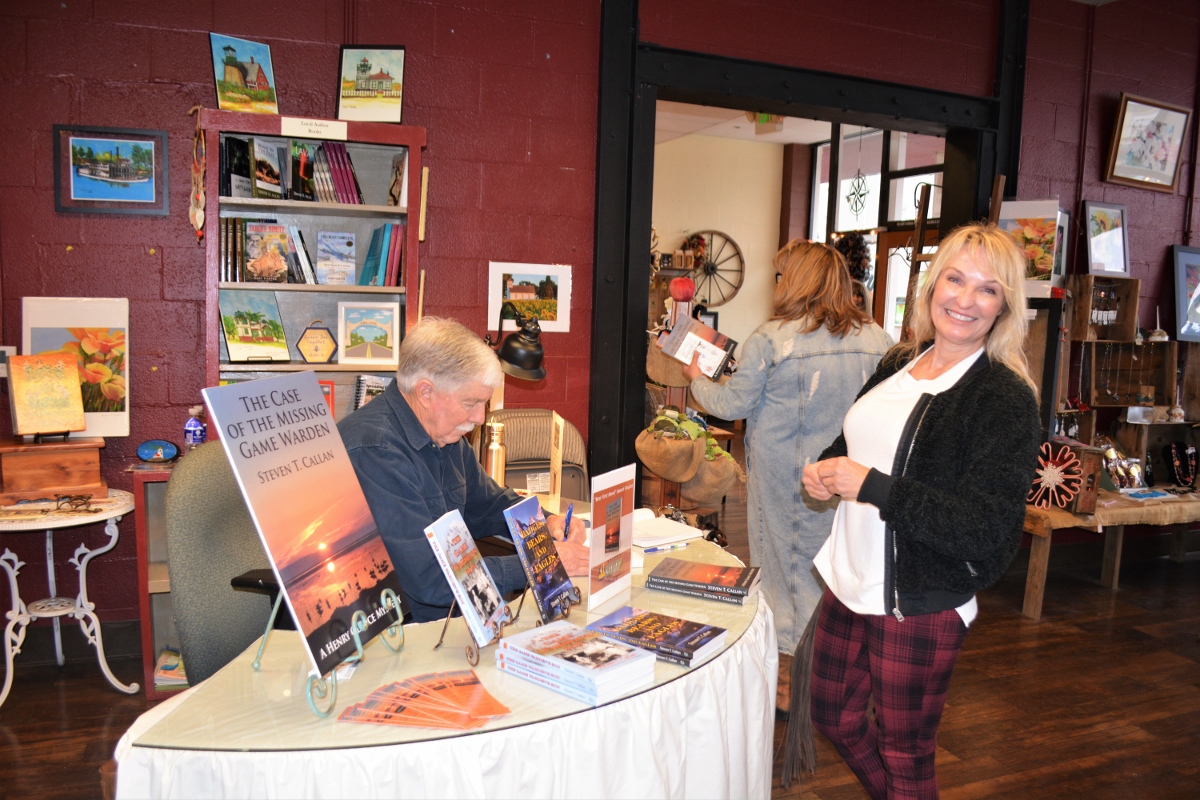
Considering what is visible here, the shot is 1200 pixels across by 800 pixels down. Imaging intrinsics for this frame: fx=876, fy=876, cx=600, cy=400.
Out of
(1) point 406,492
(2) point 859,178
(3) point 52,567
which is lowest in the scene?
(3) point 52,567

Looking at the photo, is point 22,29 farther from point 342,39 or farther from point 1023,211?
point 1023,211

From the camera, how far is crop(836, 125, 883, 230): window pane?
30.6 feet

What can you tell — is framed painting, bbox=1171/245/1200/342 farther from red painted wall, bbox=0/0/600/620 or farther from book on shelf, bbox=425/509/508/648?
book on shelf, bbox=425/509/508/648

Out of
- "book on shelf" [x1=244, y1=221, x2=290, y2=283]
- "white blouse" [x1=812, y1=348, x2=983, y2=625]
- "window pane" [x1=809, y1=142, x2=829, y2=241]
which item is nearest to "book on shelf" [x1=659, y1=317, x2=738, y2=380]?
"white blouse" [x1=812, y1=348, x2=983, y2=625]

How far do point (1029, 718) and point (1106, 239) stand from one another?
3202 mm

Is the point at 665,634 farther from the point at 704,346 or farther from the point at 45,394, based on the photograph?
the point at 45,394

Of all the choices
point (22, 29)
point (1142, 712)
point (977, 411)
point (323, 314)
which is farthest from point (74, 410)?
point (1142, 712)

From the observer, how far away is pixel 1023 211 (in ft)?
15.4

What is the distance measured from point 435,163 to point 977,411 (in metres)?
2.68

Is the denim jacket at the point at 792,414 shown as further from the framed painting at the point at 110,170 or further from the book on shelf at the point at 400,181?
the framed painting at the point at 110,170

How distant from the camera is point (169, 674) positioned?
3215mm

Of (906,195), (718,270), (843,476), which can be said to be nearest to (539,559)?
(843,476)

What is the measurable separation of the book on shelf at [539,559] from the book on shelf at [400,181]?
6.58 feet

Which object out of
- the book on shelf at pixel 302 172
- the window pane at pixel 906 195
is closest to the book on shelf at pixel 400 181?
the book on shelf at pixel 302 172
